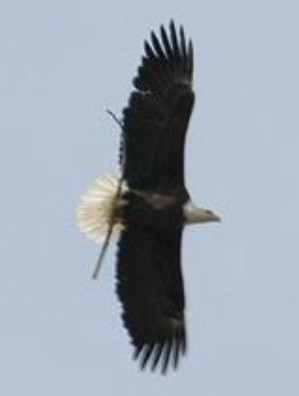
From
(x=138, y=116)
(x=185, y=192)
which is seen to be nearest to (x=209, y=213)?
(x=185, y=192)

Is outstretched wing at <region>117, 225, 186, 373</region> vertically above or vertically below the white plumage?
below

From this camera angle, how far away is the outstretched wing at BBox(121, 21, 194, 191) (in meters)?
10.3

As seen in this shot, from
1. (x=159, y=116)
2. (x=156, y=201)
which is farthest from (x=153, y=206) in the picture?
(x=159, y=116)

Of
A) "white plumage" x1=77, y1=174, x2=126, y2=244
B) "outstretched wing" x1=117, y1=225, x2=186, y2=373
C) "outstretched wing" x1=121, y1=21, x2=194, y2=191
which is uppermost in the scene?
"outstretched wing" x1=121, y1=21, x2=194, y2=191

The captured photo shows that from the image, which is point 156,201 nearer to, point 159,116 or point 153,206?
point 153,206

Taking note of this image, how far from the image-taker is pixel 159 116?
34.6ft

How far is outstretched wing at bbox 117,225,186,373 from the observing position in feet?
33.6

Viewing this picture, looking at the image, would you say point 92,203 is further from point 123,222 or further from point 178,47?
point 178,47

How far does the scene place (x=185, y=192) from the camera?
1048cm

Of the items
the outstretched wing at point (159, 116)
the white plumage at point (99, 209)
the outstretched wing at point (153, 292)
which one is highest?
the outstretched wing at point (159, 116)

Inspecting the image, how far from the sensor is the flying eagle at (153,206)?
1028 centimetres

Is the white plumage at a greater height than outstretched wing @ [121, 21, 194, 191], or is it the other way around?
outstretched wing @ [121, 21, 194, 191]

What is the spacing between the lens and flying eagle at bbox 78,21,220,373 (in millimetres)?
10281

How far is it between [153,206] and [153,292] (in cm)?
69
